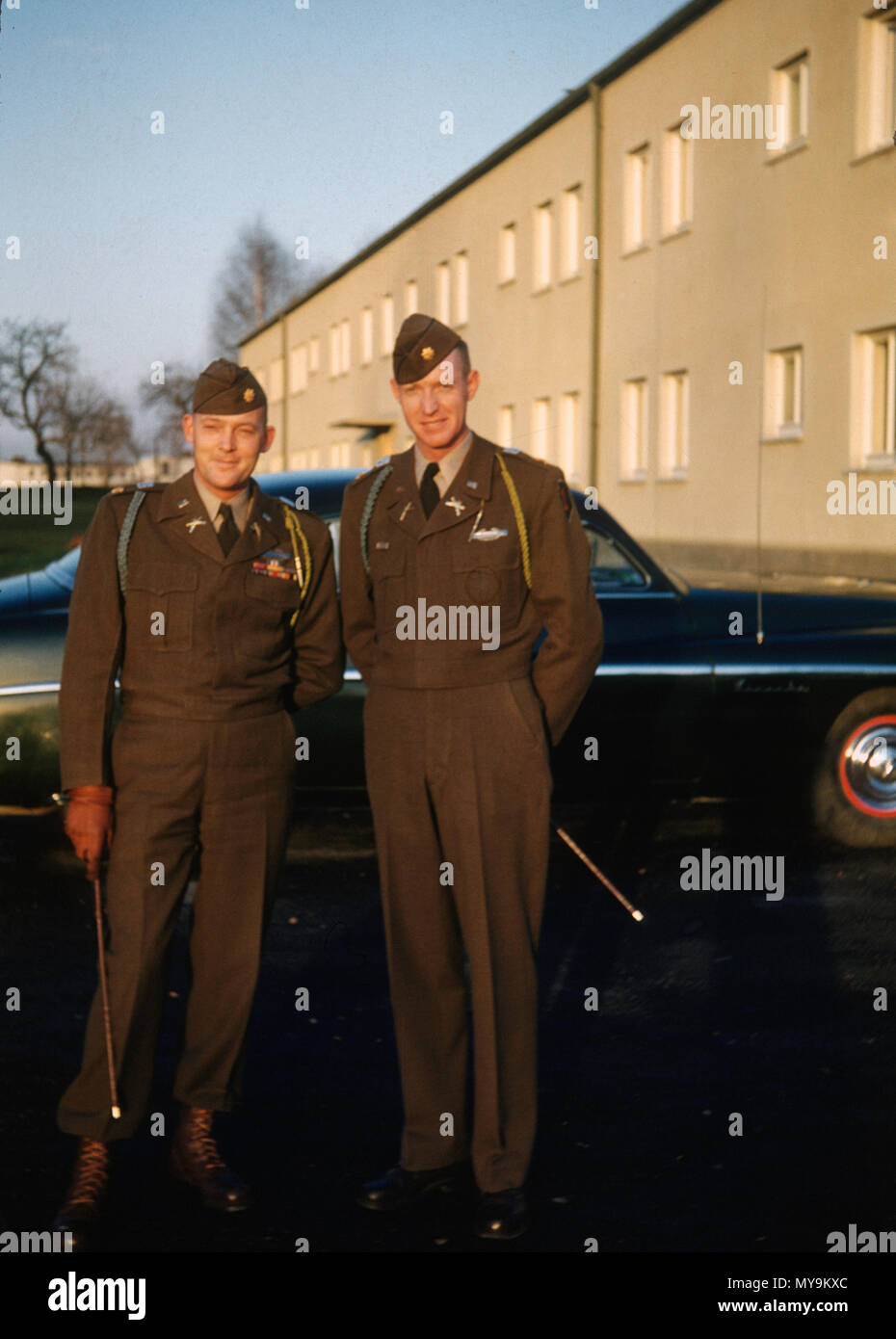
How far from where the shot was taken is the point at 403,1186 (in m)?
3.67

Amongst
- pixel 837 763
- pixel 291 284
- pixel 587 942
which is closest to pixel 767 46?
pixel 837 763

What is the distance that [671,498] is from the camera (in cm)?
2391

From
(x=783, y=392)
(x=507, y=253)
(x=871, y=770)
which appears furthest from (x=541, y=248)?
(x=871, y=770)

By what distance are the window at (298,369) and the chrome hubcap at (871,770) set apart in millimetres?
48147

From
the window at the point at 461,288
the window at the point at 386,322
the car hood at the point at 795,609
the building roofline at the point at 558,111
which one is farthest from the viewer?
the window at the point at 386,322

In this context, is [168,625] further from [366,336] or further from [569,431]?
[366,336]

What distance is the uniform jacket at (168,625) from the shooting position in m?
3.68

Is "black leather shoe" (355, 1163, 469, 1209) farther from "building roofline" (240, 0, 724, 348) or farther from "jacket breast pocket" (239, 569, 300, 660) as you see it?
"building roofline" (240, 0, 724, 348)

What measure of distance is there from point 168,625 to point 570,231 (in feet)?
85.2

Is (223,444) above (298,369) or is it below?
below

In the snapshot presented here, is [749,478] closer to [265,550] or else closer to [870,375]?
[870,375]

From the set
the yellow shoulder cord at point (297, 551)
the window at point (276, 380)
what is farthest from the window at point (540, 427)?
the window at point (276, 380)

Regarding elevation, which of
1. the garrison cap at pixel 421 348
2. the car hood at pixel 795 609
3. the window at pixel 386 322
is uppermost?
the window at pixel 386 322

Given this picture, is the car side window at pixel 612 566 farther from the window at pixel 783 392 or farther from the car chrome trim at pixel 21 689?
the window at pixel 783 392
